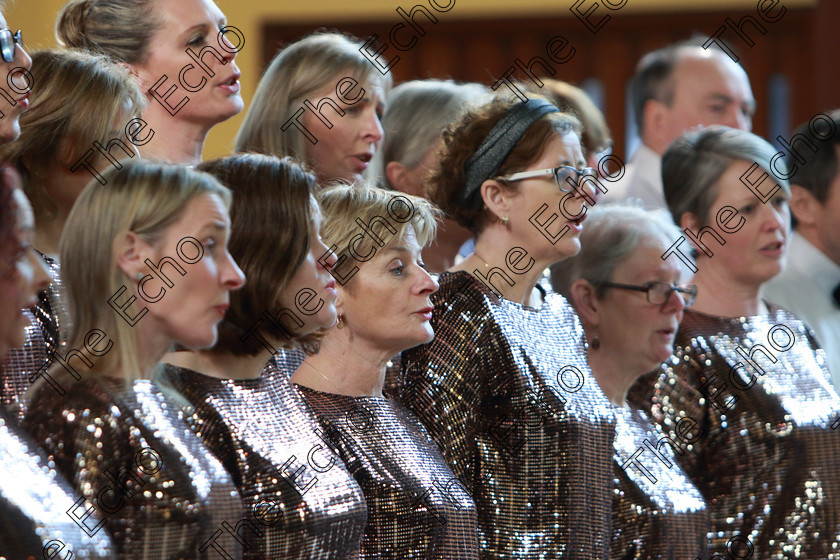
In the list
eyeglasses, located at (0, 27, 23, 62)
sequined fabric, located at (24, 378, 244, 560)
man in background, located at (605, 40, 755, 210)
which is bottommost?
sequined fabric, located at (24, 378, 244, 560)

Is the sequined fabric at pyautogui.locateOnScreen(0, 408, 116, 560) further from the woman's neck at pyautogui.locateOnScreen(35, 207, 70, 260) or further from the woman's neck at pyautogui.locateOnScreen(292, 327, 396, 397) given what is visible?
the woman's neck at pyautogui.locateOnScreen(292, 327, 396, 397)

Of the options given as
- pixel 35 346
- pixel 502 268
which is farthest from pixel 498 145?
pixel 35 346

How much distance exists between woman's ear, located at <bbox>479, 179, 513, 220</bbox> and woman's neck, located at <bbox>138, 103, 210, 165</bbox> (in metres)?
0.56

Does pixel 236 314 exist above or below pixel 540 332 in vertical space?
below

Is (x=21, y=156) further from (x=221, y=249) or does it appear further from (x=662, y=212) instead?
(x=662, y=212)

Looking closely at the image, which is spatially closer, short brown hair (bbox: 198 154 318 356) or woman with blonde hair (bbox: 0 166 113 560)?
woman with blonde hair (bbox: 0 166 113 560)

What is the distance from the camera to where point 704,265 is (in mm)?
2758

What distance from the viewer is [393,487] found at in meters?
1.99

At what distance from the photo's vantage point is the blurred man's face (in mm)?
3689

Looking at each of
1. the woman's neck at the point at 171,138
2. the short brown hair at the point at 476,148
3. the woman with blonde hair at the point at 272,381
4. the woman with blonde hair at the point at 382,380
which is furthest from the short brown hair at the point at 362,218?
the woman's neck at the point at 171,138

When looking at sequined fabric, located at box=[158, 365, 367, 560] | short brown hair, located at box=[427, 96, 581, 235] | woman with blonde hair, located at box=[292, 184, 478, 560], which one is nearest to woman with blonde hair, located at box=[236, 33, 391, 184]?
short brown hair, located at box=[427, 96, 581, 235]

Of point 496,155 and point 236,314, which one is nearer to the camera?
point 236,314

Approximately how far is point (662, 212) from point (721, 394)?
0.47m

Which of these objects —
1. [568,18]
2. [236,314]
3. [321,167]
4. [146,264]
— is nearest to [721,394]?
[321,167]
